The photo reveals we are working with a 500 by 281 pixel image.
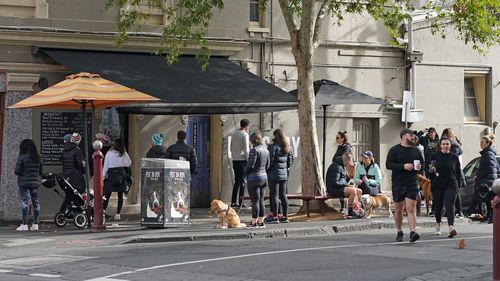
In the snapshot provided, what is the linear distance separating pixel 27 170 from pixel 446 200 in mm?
7578

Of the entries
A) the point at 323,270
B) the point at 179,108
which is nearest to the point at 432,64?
the point at 179,108

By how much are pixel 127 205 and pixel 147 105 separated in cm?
331

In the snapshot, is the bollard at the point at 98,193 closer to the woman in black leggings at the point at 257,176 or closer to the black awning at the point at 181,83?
the black awning at the point at 181,83

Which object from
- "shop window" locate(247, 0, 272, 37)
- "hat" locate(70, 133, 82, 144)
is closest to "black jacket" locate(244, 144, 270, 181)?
"hat" locate(70, 133, 82, 144)

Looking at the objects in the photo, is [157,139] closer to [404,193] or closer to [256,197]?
[256,197]

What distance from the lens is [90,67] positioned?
896 inches

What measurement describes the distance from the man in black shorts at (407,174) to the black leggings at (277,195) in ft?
13.4

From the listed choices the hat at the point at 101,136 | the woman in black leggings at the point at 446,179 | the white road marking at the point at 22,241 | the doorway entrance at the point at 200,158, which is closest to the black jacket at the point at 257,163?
the woman in black leggings at the point at 446,179

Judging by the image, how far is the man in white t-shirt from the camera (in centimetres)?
2439

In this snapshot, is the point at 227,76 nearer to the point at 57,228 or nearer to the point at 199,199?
the point at 199,199

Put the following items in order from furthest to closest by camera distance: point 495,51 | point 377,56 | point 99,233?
point 495,51 → point 377,56 → point 99,233

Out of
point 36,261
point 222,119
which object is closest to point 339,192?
point 222,119

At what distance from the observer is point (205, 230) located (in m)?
20.1

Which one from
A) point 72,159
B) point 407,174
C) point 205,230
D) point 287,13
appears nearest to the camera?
point 407,174
